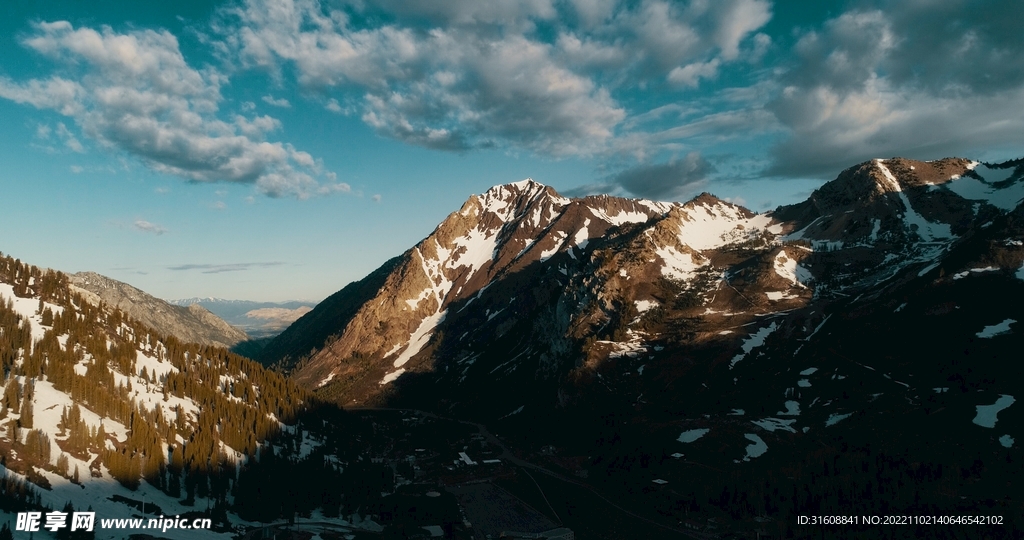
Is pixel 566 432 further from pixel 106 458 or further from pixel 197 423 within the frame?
pixel 106 458

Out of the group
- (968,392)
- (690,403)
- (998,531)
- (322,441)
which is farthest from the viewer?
(690,403)

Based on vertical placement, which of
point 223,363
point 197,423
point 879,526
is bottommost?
point 879,526

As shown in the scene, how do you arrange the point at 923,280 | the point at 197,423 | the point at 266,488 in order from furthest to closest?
1. the point at 923,280
2. the point at 197,423
3. the point at 266,488

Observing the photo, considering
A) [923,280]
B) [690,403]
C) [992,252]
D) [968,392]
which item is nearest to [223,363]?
[690,403]

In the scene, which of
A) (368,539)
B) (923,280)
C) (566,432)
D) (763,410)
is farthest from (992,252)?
(368,539)

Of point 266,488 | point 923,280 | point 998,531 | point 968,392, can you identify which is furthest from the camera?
point 923,280

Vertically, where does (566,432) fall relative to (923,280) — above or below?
below

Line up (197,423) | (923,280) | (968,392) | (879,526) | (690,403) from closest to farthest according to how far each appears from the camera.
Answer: (879,526)
(197,423)
(968,392)
(690,403)
(923,280)

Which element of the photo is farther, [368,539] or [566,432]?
[566,432]

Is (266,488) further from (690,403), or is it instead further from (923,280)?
(923,280)
